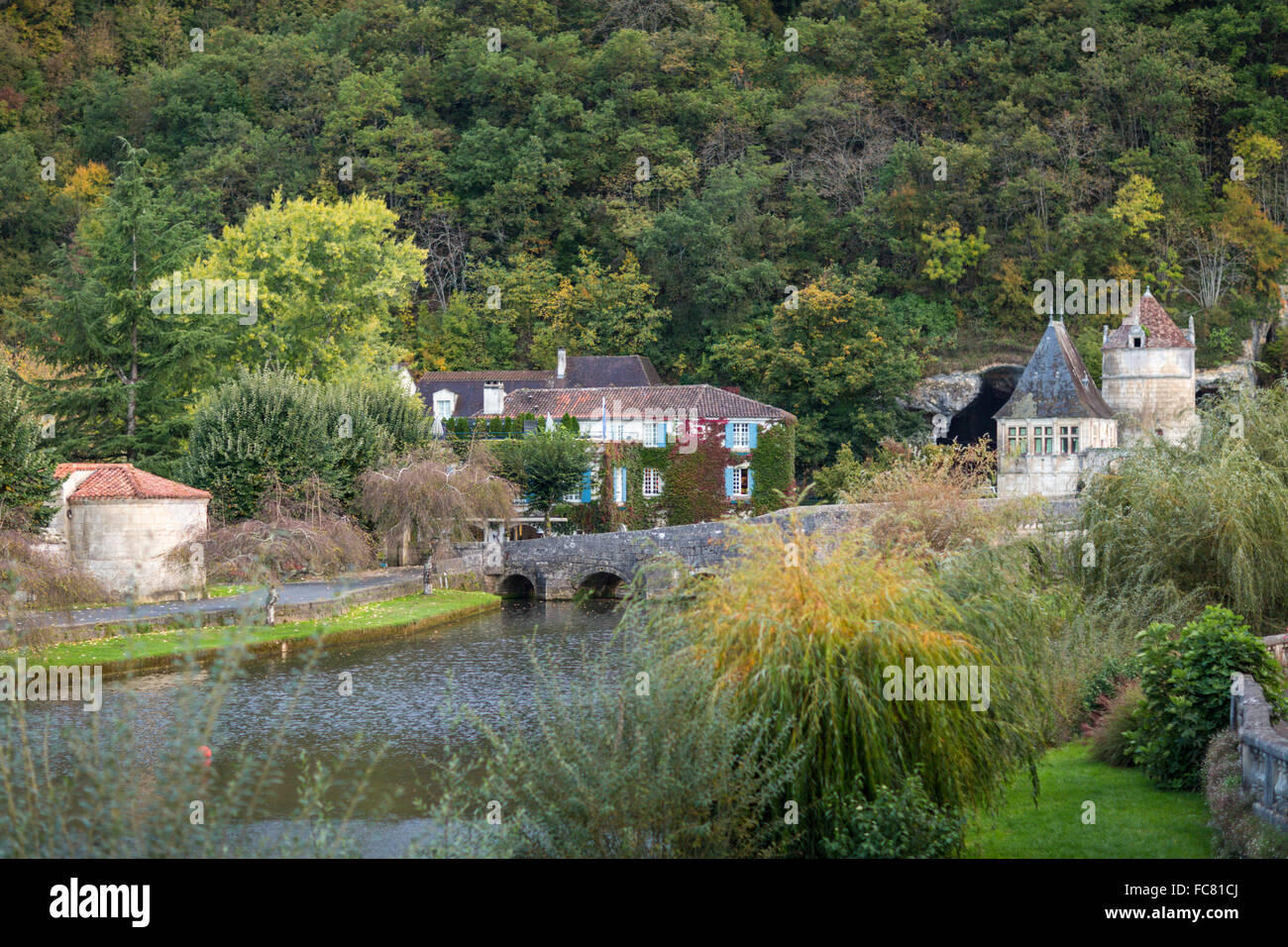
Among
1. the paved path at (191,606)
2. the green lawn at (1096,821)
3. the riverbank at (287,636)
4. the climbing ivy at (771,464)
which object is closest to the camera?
the green lawn at (1096,821)

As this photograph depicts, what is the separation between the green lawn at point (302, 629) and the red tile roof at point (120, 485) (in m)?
4.85

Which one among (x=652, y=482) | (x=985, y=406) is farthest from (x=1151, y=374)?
(x=652, y=482)

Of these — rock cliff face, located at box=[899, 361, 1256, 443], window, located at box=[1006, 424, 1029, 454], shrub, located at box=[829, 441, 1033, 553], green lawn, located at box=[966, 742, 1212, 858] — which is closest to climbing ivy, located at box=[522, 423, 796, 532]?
window, located at box=[1006, 424, 1029, 454]

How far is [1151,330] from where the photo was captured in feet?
161

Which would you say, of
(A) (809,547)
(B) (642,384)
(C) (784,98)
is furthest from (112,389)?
(C) (784,98)

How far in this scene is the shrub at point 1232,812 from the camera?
10.4m

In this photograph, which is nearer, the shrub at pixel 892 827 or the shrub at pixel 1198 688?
the shrub at pixel 892 827

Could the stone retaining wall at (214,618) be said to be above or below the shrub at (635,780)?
below

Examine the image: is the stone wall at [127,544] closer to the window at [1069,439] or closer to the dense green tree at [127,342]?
the dense green tree at [127,342]

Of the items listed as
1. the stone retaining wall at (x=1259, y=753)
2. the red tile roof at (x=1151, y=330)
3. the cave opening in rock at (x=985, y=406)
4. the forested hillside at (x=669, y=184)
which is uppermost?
the forested hillside at (x=669, y=184)

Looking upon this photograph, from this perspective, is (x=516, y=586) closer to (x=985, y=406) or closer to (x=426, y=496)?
(x=426, y=496)

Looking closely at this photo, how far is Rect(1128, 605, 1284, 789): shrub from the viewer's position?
13.5 m

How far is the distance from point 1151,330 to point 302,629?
3406 centimetres

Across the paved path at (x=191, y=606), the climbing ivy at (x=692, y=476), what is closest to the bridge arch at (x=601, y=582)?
the paved path at (x=191, y=606)
